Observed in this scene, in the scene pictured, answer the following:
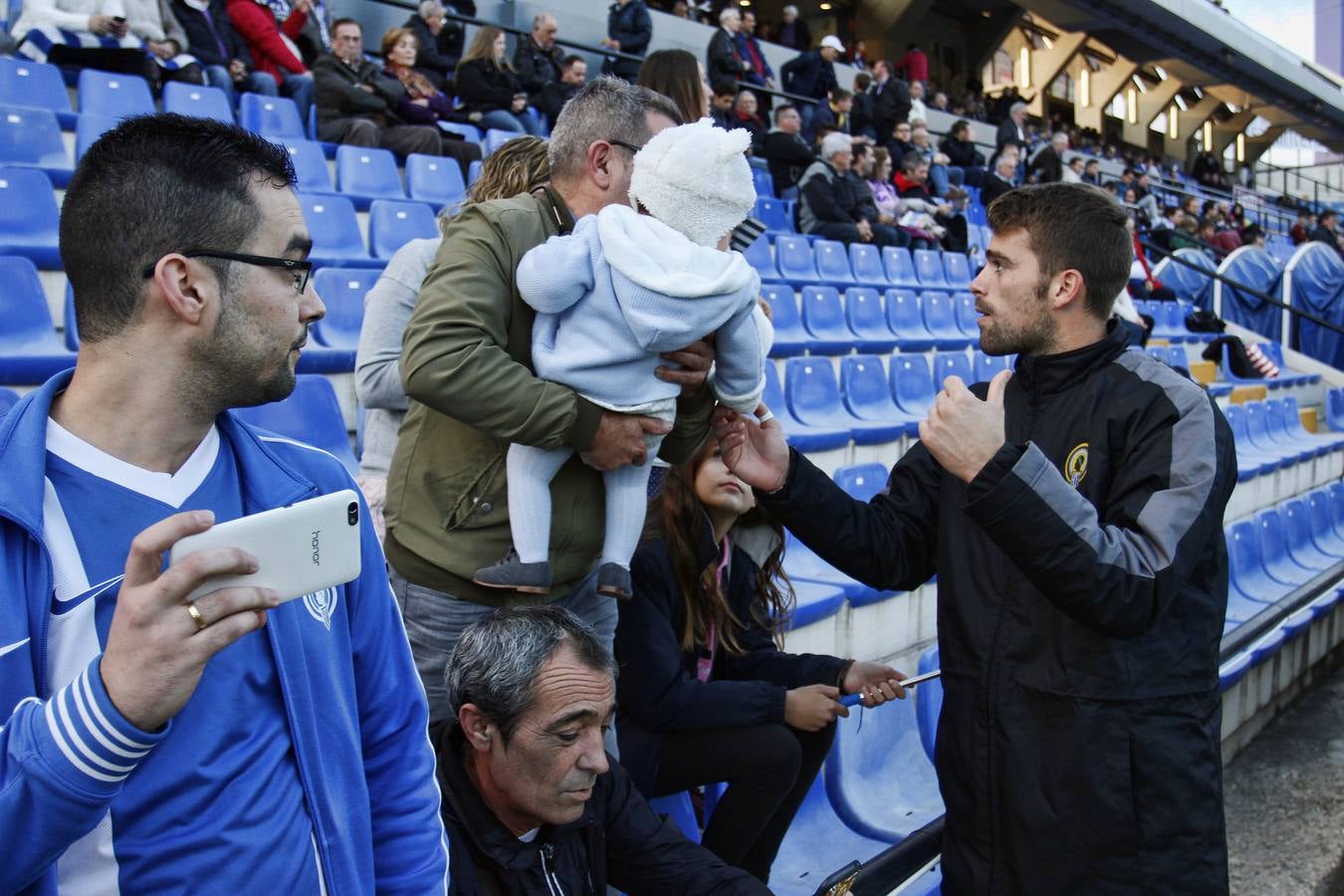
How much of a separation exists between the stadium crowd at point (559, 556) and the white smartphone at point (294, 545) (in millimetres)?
16

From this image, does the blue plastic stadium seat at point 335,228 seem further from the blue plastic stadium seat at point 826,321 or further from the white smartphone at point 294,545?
the white smartphone at point 294,545

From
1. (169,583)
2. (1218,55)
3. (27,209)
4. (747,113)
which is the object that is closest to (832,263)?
(747,113)

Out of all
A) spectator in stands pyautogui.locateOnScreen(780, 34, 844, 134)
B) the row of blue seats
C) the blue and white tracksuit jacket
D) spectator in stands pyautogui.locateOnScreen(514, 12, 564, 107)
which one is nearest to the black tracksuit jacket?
the blue and white tracksuit jacket

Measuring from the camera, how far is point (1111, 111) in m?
25.1

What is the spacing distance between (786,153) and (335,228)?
4.44 m

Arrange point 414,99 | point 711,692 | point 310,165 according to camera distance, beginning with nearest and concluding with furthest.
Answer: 1. point 711,692
2. point 310,165
3. point 414,99

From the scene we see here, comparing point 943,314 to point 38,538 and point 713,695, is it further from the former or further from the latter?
point 38,538

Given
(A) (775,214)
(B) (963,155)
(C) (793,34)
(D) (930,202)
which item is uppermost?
(C) (793,34)

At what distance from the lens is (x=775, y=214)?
7488mm

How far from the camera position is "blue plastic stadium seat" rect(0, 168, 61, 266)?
3355 mm

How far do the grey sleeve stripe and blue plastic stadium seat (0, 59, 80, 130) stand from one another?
14.1ft

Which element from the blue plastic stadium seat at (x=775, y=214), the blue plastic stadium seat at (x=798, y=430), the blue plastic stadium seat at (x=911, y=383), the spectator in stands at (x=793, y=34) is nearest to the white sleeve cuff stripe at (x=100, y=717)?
the blue plastic stadium seat at (x=798, y=430)

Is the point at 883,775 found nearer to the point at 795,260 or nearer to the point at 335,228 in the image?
the point at 335,228

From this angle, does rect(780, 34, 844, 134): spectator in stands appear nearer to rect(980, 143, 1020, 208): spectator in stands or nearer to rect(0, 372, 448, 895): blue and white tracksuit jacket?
rect(980, 143, 1020, 208): spectator in stands
